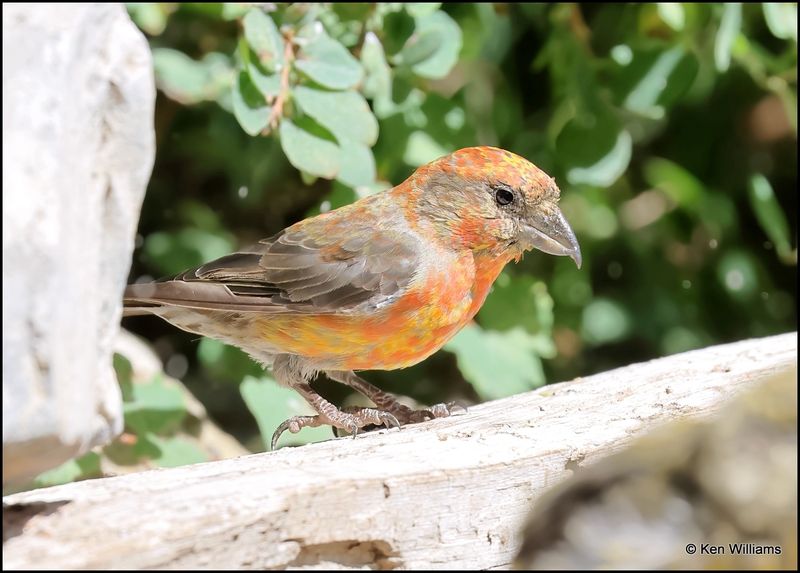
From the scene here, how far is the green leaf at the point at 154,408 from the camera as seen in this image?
416 centimetres

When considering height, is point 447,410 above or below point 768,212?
above

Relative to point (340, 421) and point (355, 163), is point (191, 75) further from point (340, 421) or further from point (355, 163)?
point (340, 421)

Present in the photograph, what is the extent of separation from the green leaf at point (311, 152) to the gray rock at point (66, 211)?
1585 millimetres

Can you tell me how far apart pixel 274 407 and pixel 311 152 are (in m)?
0.97

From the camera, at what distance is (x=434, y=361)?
18.6 feet

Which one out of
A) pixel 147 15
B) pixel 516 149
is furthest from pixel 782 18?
pixel 147 15

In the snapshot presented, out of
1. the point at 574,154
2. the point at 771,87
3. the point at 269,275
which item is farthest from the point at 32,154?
the point at 771,87

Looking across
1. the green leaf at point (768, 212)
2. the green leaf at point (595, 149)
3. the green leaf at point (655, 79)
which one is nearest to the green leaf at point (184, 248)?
the green leaf at point (595, 149)

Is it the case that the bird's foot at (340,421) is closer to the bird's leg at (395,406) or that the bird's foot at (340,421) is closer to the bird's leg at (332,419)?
the bird's leg at (332,419)

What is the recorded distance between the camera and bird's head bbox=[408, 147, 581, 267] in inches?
154

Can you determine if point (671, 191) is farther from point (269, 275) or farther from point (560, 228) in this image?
point (269, 275)

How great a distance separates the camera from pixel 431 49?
4.17 metres

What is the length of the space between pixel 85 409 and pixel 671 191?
13.5 ft

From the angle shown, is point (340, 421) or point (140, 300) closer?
point (340, 421)
